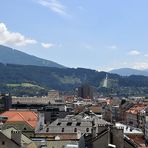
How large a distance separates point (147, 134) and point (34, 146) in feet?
273

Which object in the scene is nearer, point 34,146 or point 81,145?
point 81,145

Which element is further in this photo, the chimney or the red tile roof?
the red tile roof

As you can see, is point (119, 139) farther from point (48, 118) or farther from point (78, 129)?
point (48, 118)

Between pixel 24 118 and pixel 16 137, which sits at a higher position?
pixel 24 118

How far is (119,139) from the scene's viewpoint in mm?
56906

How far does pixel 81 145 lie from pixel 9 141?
9144 millimetres

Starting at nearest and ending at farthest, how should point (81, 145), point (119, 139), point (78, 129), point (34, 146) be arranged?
1. point (119, 139)
2. point (81, 145)
3. point (34, 146)
4. point (78, 129)

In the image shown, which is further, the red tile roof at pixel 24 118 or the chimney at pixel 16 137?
the red tile roof at pixel 24 118

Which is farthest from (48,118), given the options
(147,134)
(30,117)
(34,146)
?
(34,146)

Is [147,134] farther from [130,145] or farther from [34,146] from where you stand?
[130,145]

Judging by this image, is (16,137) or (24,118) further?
(24,118)

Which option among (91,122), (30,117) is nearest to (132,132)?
(91,122)

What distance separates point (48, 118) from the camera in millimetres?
179375

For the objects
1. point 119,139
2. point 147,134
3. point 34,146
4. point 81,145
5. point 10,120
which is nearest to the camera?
point 119,139
